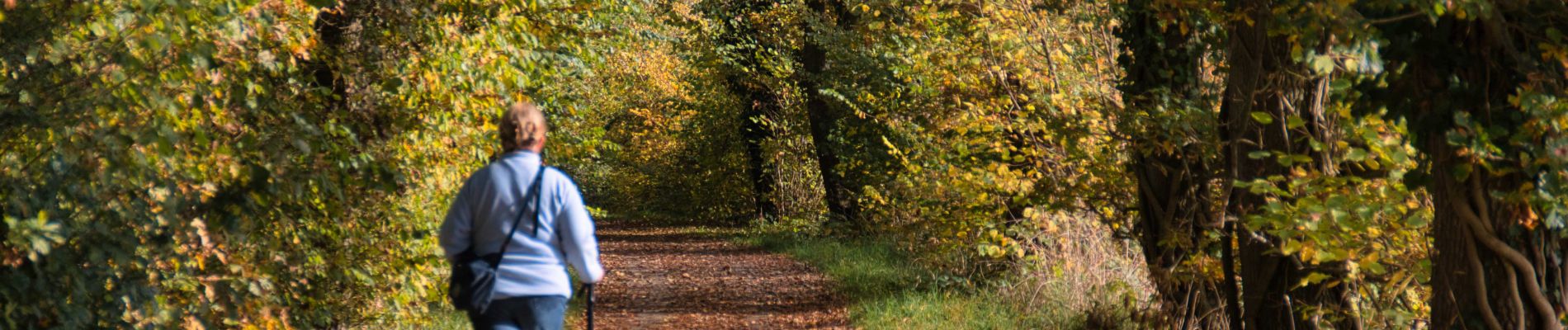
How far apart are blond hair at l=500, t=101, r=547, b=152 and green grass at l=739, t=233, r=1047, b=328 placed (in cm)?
652

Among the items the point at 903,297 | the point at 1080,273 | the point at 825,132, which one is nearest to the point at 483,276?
the point at 1080,273

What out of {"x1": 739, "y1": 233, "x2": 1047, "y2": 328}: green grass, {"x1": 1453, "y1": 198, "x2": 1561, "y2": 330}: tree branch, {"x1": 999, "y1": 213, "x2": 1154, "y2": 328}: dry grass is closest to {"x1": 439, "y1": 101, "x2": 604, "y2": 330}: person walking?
{"x1": 1453, "y1": 198, "x2": 1561, "y2": 330}: tree branch

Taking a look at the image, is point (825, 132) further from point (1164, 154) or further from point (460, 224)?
point (460, 224)

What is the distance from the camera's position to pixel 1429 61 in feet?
14.4

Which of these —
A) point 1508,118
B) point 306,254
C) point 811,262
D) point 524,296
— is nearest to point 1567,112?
point 1508,118

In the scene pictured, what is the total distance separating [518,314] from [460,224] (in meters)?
0.36

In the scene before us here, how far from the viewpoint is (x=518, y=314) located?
461cm

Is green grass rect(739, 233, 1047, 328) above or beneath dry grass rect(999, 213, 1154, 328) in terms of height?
beneath

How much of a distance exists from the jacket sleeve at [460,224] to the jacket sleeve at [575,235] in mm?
297

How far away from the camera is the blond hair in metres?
4.61

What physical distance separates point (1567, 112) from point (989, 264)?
29.3 ft

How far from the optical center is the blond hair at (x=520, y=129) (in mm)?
4609

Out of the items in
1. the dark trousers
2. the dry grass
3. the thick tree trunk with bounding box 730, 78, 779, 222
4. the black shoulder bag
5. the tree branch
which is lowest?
the thick tree trunk with bounding box 730, 78, 779, 222

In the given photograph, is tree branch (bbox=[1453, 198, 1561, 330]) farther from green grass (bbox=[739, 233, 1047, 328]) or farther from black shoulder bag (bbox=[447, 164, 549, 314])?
green grass (bbox=[739, 233, 1047, 328])
